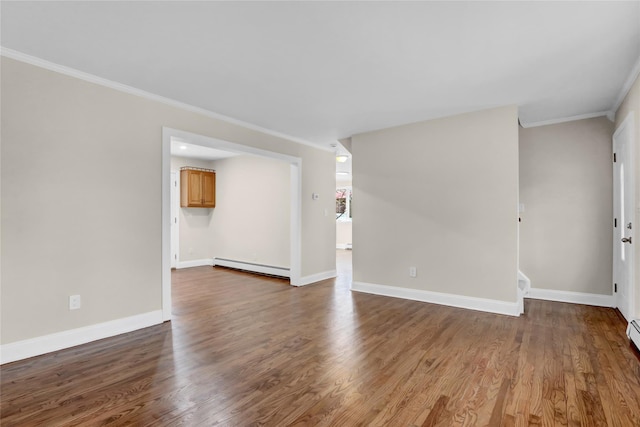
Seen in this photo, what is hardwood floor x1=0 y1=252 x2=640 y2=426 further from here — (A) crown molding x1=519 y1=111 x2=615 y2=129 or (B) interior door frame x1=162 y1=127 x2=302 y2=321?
(A) crown molding x1=519 y1=111 x2=615 y2=129

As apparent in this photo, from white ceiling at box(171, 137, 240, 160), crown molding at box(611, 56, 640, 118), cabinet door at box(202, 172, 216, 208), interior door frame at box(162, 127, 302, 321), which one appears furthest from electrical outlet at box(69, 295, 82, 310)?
crown molding at box(611, 56, 640, 118)

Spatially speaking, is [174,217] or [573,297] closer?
[573,297]

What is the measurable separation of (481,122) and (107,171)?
4234mm

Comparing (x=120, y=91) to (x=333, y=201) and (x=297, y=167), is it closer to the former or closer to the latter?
(x=297, y=167)

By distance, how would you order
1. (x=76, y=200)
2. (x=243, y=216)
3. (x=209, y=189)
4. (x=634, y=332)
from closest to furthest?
(x=634, y=332) → (x=76, y=200) → (x=243, y=216) → (x=209, y=189)

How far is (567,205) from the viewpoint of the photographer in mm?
4289

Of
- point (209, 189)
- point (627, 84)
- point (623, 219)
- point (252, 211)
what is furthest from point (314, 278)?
point (627, 84)

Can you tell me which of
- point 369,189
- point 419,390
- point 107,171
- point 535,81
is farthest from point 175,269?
point 535,81

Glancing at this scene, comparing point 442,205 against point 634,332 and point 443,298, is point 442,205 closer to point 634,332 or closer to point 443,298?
point 443,298

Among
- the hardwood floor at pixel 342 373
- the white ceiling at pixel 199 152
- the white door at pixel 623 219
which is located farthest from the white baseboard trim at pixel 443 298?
the white ceiling at pixel 199 152

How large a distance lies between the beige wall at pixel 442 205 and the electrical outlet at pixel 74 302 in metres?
3.48

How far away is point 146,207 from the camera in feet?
11.1

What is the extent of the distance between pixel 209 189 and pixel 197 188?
0.94 feet

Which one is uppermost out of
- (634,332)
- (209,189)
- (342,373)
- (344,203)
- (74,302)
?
(209,189)
